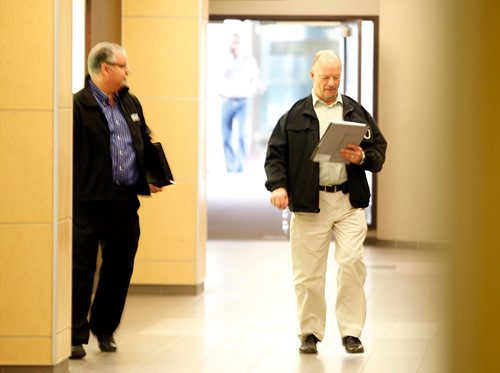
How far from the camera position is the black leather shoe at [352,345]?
6648 millimetres

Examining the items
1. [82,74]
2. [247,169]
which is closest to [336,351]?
[82,74]

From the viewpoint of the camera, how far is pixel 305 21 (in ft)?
45.2

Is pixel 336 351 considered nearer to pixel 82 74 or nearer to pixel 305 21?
pixel 82 74

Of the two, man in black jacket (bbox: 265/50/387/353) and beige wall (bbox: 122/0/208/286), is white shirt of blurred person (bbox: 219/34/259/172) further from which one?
man in black jacket (bbox: 265/50/387/353)

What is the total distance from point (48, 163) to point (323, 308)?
6.74ft

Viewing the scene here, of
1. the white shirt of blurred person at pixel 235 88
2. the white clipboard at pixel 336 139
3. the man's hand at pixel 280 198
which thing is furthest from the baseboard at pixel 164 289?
the white shirt of blurred person at pixel 235 88

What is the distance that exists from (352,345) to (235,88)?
1800 cm

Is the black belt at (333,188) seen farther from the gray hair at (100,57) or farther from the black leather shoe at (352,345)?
the gray hair at (100,57)

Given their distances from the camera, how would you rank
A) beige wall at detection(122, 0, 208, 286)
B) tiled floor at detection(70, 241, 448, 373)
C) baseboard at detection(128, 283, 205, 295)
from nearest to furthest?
tiled floor at detection(70, 241, 448, 373) → beige wall at detection(122, 0, 208, 286) → baseboard at detection(128, 283, 205, 295)

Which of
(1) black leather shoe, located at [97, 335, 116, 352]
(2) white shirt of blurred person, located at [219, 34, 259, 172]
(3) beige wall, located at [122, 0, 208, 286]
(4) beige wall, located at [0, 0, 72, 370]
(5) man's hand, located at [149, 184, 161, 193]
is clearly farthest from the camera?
(2) white shirt of blurred person, located at [219, 34, 259, 172]


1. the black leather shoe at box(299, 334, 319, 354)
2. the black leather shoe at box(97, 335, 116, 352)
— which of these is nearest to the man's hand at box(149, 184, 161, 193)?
the black leather shoe at box(97, 335, 116, 352)

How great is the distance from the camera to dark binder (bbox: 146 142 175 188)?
6555mm

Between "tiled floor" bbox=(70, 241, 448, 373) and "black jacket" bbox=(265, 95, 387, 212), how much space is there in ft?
3.20

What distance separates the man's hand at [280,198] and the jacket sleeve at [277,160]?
4 centimetres
